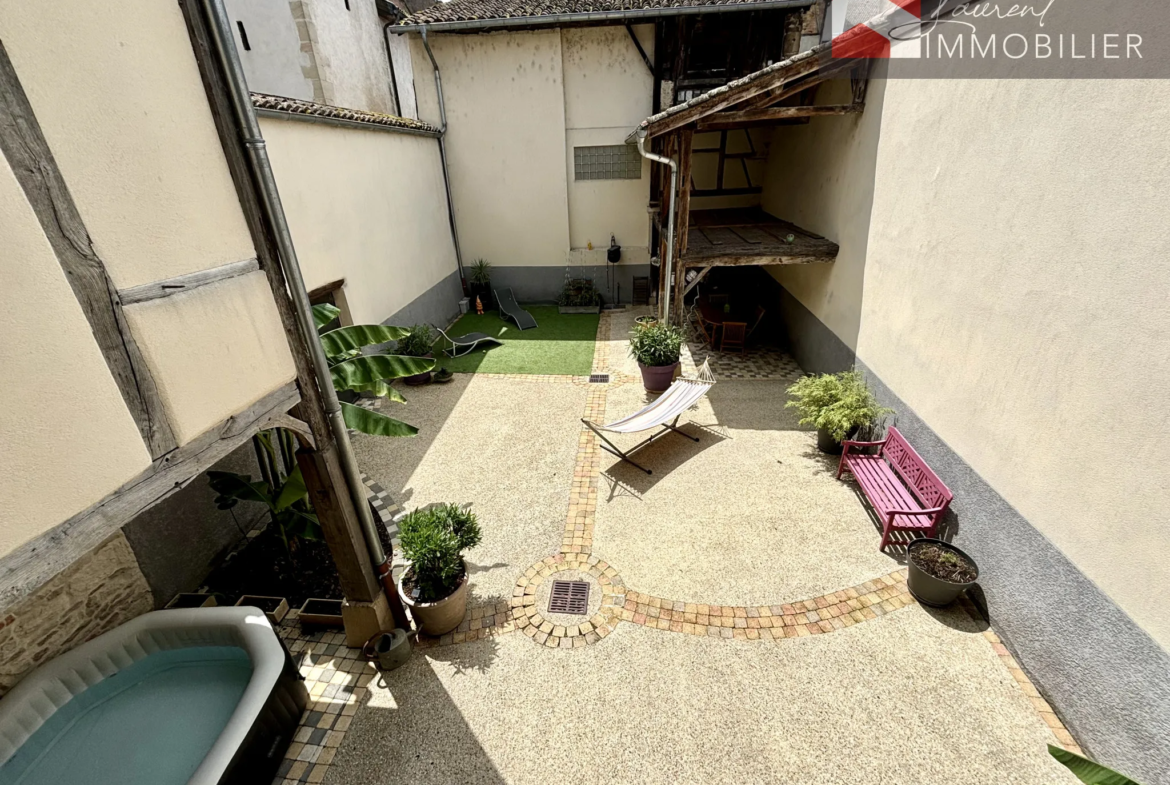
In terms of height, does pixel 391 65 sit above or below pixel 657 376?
above

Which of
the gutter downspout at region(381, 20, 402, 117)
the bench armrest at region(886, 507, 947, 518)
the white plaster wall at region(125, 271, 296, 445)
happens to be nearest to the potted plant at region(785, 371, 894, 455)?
the bench armrest at region(886, 507, 947, 518)

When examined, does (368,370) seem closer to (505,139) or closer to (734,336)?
(734,336)

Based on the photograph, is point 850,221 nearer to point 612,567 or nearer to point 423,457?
point 612,567

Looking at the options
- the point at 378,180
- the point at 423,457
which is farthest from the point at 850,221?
the point at 378,180

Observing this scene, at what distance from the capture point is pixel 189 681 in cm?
432

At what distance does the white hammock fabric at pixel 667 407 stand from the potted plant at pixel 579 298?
7066mm

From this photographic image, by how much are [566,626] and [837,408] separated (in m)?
5.05

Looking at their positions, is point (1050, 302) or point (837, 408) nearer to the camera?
point (1050, 302)

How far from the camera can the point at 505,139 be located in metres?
14.6

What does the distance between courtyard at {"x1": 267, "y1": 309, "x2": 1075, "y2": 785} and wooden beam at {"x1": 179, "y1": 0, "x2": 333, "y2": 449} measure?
258cm

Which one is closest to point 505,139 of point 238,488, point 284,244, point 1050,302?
point 238,488

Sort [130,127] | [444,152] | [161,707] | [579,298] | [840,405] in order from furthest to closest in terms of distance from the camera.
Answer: [579,298] < [444,152] < [840,405] < [161,707] < [130,127]

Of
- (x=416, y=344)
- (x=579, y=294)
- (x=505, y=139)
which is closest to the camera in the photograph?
(x=416, y=344)

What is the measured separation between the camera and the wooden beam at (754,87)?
7562 millimetres
